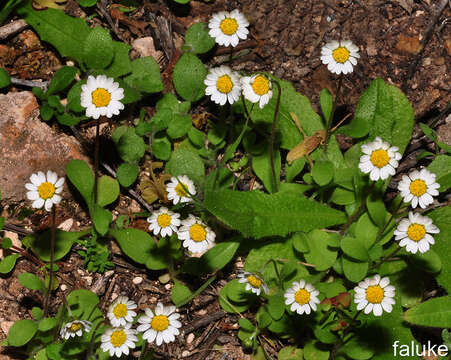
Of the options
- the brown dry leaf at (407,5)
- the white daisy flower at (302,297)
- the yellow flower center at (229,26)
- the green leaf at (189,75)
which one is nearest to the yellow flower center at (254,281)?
the white daisy flower at (302,297)

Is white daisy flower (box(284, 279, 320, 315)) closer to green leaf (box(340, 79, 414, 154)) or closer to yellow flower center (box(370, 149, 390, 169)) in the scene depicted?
yellow flower center (box(370, 149, 390, 169))

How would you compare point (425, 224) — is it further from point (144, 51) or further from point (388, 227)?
point (144, 51)

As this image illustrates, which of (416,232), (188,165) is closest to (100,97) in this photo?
(188,165)

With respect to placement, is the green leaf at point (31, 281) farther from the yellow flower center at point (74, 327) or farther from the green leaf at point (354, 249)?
the green leaf at point (354, 249)

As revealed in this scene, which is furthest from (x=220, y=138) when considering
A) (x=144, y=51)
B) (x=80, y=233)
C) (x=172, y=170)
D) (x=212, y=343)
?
(x=212, y=343)

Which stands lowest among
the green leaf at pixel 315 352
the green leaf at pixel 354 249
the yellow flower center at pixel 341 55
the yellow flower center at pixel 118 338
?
the green leaf at pixel 315 352

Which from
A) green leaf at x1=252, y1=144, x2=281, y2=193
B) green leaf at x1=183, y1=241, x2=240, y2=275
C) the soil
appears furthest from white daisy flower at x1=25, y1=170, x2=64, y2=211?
green leaf at x1=252, y1=144, x2=281, y2=193
